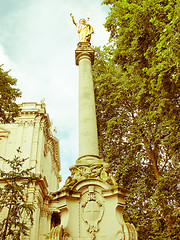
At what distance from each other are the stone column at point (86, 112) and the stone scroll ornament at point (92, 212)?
121 cm

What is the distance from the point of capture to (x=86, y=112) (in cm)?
876

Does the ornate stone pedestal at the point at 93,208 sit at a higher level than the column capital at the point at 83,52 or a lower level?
lower

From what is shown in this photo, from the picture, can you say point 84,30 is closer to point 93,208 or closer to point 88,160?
point 88,160

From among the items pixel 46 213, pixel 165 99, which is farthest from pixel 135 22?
pixel 46 213

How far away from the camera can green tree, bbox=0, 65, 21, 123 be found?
13672 mm

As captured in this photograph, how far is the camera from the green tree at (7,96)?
538 inches

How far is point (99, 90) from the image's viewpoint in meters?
17.4

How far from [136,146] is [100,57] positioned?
8264mm

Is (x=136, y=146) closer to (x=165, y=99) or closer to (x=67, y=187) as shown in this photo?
(x=165, y=99)

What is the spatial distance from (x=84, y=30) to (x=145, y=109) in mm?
4835

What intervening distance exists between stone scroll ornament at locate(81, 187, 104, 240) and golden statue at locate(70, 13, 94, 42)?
692cm

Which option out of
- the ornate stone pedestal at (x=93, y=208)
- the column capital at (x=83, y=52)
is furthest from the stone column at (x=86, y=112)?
the ornate stone pedestal at (x=93, y=208)

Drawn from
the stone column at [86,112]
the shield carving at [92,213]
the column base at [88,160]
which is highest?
the stone column at [86,112]

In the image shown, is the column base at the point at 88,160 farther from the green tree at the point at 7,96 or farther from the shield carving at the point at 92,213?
the green tree at the point at 7,96
